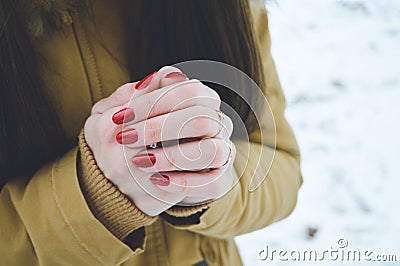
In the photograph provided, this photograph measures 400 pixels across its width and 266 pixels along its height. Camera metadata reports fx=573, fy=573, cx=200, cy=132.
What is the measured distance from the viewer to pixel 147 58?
1.98 feet

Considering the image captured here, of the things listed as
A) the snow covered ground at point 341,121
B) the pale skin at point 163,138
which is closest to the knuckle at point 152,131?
the pale skin at point 163,138

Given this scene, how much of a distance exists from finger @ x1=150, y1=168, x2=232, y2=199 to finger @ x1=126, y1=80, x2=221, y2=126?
52 millimetres

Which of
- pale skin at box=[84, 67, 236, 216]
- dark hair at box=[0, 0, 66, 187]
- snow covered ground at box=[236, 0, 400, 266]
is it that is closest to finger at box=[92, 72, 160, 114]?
pale skin at box=[84, 67, 236, 216]

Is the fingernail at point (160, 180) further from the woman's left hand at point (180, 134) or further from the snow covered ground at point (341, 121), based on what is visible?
the snow covered ground at point (341, 121)

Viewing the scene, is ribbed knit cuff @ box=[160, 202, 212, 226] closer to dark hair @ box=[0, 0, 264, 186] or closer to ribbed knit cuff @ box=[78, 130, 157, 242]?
ribbed knit cuff @ box=[78, 130, 157, 242]

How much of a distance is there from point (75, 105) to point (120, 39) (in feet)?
0.27

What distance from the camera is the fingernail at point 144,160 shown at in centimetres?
44

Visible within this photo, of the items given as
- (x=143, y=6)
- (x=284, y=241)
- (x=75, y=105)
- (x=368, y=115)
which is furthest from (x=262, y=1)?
(x=368, y=115)

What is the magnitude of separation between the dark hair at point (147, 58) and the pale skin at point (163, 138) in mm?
93

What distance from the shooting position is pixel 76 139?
1.97 feet

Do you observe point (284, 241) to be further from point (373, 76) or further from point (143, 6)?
point (143, 6)

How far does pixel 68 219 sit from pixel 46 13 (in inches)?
7.5
